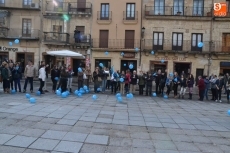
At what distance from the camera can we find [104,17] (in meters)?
23.6

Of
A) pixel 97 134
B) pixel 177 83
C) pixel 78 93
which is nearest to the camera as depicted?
pixel 97 134

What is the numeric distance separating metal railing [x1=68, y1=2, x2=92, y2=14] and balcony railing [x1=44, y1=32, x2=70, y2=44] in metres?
2.82

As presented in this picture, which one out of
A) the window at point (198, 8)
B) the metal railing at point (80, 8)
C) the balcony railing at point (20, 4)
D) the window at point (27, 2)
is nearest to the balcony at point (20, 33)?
the balcony railing at point (20, 4)

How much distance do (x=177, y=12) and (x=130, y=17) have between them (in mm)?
5214

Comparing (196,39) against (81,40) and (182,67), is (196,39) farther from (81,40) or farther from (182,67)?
(81,40)

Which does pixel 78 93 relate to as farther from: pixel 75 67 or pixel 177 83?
pixel 75 67

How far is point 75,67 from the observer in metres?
24.5

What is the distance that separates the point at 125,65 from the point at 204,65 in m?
8.64

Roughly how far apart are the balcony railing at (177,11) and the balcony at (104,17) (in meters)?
4.19

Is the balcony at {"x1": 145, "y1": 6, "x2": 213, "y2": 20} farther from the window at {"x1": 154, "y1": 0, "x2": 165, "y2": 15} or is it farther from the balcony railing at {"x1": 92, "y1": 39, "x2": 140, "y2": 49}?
the balcony railing at {"x1": 92, "y1": 39, "x2": 140, "y2": 49}

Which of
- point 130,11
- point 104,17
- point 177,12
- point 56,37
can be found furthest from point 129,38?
point 56,37

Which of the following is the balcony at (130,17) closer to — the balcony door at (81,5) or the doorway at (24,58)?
the balcony door at (81,5)

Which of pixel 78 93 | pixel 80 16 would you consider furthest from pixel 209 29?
pixel 78 93

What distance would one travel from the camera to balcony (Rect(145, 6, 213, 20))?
22.4m
